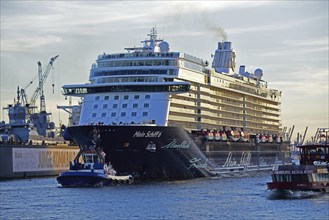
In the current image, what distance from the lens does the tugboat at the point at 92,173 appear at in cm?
8856

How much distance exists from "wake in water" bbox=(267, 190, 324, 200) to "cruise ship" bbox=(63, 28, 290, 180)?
17579mm

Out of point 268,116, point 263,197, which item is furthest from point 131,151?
point 268,116

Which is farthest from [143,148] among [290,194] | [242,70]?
[242,70]

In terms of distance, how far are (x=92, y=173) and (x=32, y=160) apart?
4627 centimetres

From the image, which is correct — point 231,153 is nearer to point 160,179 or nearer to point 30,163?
point 160,179

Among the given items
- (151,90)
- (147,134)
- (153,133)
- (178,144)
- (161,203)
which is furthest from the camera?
(151,90)

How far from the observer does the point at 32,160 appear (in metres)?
133

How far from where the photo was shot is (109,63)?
102938 mm

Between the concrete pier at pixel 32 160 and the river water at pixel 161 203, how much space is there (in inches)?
1250

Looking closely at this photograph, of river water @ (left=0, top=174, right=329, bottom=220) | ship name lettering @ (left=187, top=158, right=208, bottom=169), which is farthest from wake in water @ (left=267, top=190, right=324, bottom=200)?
ship name lettering @ (left=187, top=158, right=208, bottom=169)

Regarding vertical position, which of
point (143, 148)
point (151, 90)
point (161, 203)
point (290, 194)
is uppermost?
point (151, 90)

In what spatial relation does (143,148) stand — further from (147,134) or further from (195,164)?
(195,164)

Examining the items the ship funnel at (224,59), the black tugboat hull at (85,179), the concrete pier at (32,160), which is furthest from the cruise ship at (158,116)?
the concrete pier at (32,160)

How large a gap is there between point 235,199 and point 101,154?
2037 cm
